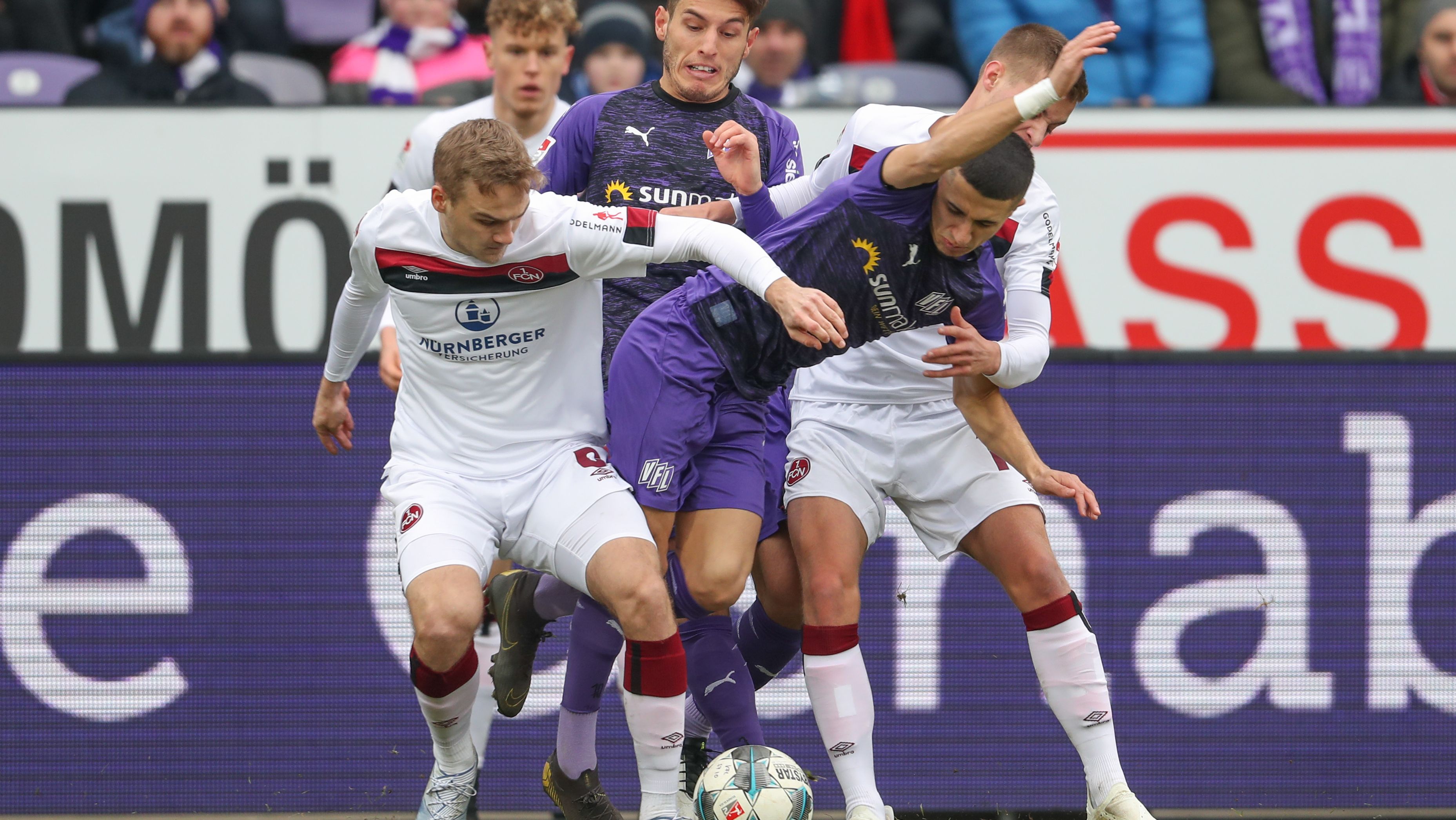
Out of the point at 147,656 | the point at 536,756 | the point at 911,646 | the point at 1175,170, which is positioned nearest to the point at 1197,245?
the point at 1175,170

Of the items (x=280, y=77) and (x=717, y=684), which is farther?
(x=280, y=77)

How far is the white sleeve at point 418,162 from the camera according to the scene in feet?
19.0

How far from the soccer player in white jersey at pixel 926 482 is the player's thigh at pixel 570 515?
589 mm

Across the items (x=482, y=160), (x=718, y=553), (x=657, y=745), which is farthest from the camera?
(x=718, y=553)

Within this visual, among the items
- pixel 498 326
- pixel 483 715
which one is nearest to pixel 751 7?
pixel 498 326

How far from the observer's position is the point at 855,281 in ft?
14.2

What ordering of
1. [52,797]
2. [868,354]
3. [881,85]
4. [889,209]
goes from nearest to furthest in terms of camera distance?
[889,209] < [868,354] < [52,797] < [881,85]

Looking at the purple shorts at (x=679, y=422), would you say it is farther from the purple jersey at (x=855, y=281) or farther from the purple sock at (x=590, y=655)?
the purple sock at (x=590, y=655)

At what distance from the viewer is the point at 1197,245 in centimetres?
736

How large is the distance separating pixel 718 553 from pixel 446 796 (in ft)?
3.65

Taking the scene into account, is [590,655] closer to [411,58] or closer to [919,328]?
[919,328]

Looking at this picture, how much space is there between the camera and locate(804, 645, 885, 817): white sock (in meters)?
4.46

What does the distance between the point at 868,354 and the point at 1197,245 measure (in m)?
3.12

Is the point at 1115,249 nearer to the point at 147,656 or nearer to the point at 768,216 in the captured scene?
the point at 768,216
